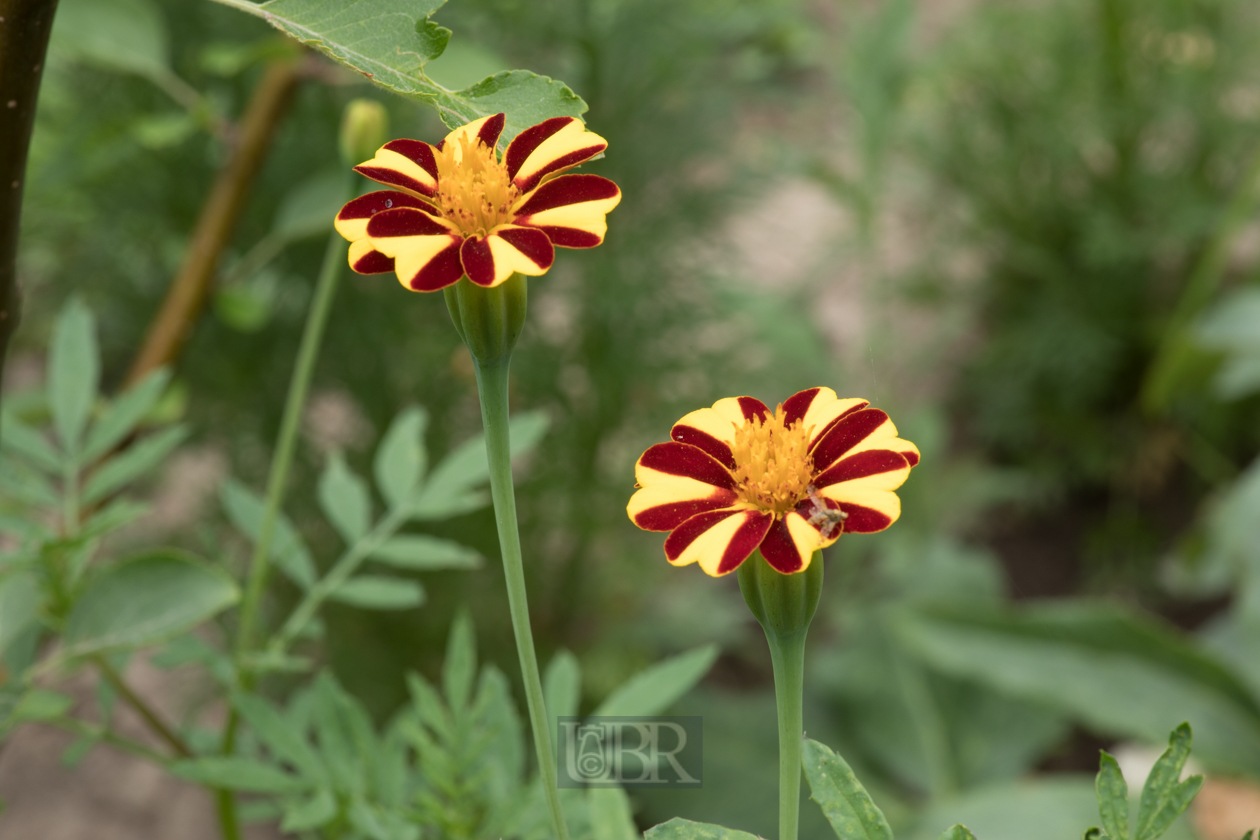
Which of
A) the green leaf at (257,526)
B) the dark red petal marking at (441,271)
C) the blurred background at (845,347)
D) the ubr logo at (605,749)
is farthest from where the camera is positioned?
the blurred background at (845,347)

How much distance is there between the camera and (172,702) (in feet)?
3.11

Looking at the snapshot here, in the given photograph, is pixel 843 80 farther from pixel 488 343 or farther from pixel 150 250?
pixel 488 343

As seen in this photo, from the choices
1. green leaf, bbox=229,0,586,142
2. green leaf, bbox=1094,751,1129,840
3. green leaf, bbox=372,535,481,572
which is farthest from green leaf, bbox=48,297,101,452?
green leaf, bbox=1094,751,1129,840

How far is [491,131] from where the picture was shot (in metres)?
0.17

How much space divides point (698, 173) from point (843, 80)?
0.44 metres

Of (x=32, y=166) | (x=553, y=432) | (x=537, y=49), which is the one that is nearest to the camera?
(x=32, y=166)

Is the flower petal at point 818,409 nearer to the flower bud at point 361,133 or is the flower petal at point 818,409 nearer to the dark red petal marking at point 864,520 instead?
the dark red petal marking at point 864,520

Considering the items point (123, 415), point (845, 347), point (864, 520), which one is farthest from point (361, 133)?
point (845, 347)

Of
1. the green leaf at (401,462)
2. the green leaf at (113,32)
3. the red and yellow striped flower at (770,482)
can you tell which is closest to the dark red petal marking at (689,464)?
the red and yellow striped flower at (770,482)

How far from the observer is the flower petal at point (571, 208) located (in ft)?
0.51

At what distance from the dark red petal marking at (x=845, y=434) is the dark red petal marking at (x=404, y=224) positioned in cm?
7

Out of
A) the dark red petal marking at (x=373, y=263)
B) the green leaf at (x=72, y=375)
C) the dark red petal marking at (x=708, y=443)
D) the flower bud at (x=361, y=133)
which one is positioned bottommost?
the dark red petal marking at (x=708, y=443)

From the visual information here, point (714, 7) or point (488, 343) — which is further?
point (714, 7)

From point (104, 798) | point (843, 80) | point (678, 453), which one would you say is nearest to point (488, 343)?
point (678, 453)
